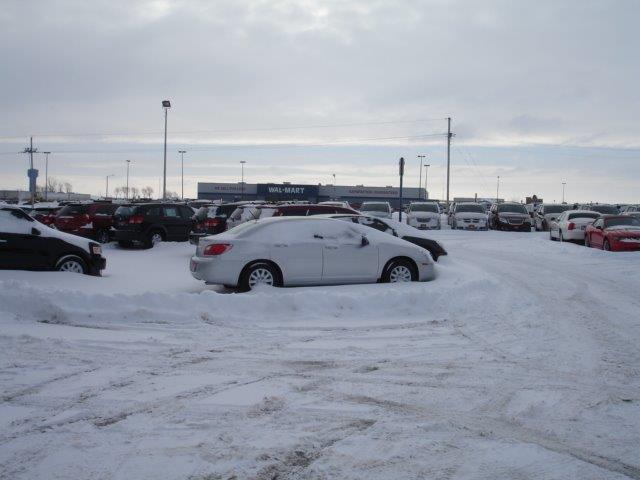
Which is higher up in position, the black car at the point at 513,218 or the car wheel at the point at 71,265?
the black car at the point at 513,218

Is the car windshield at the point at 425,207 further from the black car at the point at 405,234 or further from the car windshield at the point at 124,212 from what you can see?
the black car at the point at 405,234

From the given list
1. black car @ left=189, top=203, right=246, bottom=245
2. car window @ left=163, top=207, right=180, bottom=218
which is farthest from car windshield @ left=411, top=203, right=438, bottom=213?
car window @ left=163, top=207, right=180, bottom=218

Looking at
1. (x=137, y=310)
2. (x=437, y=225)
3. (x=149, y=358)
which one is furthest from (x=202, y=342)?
(x=437, y=225)

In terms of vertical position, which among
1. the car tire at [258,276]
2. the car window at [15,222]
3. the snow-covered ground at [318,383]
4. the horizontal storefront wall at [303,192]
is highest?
the horizontal storefront wall at [303,192]

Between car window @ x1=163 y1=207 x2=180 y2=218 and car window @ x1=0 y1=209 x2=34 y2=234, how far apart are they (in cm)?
834

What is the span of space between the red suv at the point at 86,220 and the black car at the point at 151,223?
1098 millimetres

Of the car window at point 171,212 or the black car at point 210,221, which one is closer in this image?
the black car at point 210,221

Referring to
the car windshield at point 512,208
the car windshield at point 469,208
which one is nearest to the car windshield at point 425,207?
the car windshield at point 469,208

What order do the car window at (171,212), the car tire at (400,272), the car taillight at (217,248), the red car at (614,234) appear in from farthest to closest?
1. the car window at (171,212)
2. the red car at (614,234)
3. the car tire at (400,272)
4. the car taillight at (217,248)

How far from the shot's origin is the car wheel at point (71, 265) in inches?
476

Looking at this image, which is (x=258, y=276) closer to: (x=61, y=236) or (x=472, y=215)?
(x=61, y=236)

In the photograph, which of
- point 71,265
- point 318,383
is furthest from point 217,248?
point 318,383

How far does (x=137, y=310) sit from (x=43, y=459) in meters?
4.84

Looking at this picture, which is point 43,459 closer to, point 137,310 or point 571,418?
point 571,418
